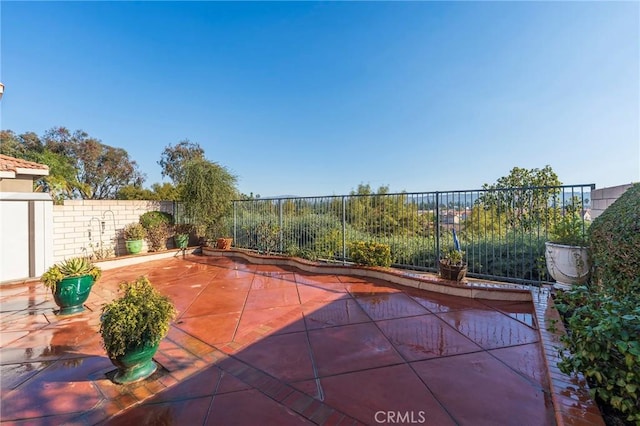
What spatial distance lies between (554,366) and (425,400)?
921mm

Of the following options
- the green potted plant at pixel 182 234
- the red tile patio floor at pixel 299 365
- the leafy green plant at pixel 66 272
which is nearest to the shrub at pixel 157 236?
the green potted plant at pixel 182 234

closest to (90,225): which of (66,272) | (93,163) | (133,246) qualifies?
(133,246)

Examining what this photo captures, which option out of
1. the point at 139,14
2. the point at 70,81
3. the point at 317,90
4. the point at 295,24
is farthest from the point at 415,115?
the point at 70,81

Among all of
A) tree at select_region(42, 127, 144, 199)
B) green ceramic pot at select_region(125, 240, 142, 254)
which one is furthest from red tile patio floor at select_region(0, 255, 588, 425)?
tree at select_region(42, 127, 144, 199)

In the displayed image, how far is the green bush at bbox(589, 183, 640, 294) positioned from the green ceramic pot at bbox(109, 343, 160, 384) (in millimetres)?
3454

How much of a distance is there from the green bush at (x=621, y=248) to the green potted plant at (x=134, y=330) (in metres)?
3.35

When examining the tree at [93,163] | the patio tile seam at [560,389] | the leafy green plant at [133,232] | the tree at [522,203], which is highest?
the tree at [93,163]

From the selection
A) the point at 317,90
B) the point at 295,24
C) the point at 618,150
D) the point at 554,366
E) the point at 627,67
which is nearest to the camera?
the point at 554,366

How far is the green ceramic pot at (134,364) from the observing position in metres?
1.84

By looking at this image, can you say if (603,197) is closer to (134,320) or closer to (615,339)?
(615,339)

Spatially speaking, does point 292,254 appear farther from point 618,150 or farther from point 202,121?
point 202,121

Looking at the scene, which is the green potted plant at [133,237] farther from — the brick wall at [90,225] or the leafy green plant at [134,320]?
the leafy green plant at [134,320]

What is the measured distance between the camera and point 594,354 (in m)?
1.18

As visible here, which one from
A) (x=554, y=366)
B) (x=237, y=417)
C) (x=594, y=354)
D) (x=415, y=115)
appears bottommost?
(x=237, y=417)
